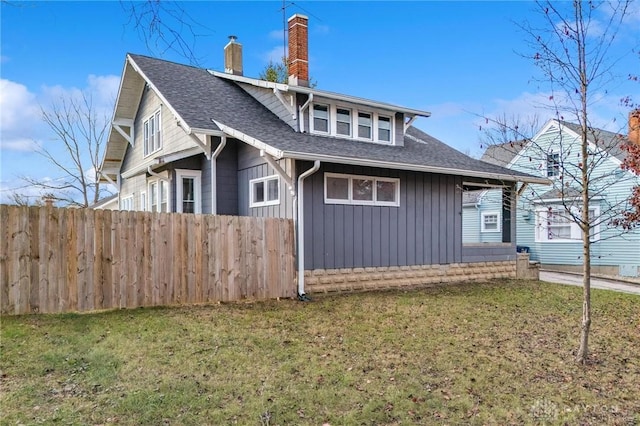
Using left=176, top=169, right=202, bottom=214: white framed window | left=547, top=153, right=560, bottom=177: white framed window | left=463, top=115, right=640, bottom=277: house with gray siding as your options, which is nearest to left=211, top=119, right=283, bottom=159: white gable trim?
left=176, top=169, right=202, bottom=214: white framed window

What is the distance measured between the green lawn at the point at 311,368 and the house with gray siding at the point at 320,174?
7.93ft

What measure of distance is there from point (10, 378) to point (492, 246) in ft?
38.2

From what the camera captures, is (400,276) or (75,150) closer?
(400,276)

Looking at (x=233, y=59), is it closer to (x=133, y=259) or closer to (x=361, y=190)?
(x=361, y=190)

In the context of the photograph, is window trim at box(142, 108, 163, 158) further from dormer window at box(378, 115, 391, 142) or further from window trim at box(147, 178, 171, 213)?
dormer window at box(378, 115, 391, 142)

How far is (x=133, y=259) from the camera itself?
24.0 ft

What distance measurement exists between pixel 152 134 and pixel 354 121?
6.72 metres

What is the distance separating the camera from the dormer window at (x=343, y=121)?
12258 millimetres

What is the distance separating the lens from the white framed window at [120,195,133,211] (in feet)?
55.4

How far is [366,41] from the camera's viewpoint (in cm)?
956

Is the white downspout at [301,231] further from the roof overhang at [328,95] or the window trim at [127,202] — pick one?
the window trim at [127,202]

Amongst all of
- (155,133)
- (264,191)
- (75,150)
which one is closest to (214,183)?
(264,191)

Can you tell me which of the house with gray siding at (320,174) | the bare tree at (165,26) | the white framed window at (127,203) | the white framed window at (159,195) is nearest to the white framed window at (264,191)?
the house with gray siding at (320,174)

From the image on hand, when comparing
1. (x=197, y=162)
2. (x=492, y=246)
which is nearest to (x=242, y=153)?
(x=197, y=162)
